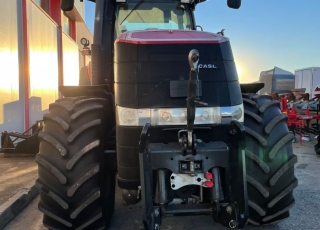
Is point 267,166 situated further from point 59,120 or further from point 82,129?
point 59,120

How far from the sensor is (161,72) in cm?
315

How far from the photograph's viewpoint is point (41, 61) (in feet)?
39.7

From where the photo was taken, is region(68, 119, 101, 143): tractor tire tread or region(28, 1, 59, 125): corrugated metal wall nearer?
region(68, 119, 101, 143): tractor tire tread

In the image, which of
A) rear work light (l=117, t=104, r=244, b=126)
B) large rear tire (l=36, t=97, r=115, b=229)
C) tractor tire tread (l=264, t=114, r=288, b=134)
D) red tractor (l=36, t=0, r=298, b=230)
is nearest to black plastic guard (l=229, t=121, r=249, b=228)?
red tractor (l=36, t=0, r=298, b=230)

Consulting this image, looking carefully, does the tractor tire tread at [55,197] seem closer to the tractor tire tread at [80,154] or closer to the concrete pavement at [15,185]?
the tractor tire tread at [80,154]

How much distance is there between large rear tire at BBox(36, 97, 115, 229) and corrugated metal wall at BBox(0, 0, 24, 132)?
6.15 metres

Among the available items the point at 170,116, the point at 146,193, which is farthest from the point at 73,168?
the point at 170,116

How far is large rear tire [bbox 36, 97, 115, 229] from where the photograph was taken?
315 centimetres

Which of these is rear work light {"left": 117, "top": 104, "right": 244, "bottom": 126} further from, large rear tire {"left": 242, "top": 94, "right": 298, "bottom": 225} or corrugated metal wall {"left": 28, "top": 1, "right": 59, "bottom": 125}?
corrugated metal wall {"left": 28, "top": 1, "right": 59, "bottom": 125}

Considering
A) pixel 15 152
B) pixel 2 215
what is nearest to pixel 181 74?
pixel 2 215

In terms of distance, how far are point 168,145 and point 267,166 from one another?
38.7 inches

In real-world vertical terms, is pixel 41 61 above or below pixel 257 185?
above

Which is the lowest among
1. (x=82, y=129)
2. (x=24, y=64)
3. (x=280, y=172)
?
(x=280, y=172)

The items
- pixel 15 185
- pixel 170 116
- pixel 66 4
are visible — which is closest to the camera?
pixel 170 116
